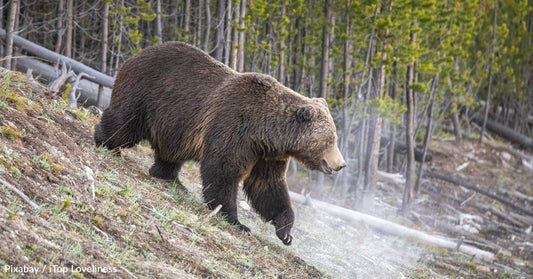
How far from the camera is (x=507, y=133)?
98.4 feet

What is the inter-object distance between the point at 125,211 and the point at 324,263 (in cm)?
320

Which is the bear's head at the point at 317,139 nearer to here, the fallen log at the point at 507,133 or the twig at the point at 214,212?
the twig at the point at 214,212

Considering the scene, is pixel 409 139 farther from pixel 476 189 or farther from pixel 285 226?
pixel 285 226

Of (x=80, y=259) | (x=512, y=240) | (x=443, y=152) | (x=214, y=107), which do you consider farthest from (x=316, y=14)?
(x=80, y=259)

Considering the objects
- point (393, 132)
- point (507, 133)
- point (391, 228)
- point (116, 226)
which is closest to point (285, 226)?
point (116, 226)

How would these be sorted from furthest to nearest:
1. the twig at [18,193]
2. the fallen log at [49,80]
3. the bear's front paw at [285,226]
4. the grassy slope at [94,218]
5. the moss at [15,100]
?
the fallen log at [49,80] → the bear's front paw at [285,226] → the moss at [15,100] → the twig at [18,193] → the grassy slope at [94,218]

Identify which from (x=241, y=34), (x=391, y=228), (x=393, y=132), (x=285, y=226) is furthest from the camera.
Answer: (x=393, y=132)

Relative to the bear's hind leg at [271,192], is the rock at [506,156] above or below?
below

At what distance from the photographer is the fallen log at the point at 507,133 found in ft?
95.1

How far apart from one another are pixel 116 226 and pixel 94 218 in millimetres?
204

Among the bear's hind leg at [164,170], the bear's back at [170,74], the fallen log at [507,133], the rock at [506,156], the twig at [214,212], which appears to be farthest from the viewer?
the fallen log at [507,133]

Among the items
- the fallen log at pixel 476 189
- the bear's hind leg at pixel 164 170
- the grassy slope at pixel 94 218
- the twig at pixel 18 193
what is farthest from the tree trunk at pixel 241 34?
the fallen log at pixel 476 189

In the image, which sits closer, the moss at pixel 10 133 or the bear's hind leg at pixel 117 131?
the moss at pixel 10 133

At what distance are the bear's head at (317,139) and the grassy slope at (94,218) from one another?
1015 millimetres
